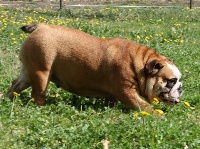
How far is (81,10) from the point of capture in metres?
23.2

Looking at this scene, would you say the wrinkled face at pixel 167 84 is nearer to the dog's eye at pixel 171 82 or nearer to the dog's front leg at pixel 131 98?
the dog's eye at pixel 171 82

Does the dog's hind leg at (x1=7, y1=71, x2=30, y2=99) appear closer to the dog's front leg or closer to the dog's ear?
the dog's front leg

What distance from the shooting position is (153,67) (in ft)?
25.6

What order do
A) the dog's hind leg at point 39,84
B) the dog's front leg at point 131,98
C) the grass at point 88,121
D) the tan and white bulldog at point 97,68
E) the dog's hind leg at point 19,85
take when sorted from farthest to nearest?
1. the dog's hind leg at point 19,85
2. the dog's hind leg at point 39,84
3. the tan and white bulldog at point 97,68
4. the dog's front leg at point 131,98
5. the grass at point 88,121

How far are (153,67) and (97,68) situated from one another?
0.82m

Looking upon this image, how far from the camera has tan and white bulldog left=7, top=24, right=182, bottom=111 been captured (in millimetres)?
7879

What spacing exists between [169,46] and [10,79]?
16.2 feet

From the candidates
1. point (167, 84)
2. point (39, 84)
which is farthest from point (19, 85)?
point (167, 84)

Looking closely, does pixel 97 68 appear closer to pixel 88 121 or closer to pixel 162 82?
pixel 162 82

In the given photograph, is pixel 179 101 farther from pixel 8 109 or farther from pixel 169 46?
pixel 169 46

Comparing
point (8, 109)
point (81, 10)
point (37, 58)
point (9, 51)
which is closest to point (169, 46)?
point (9, 51)

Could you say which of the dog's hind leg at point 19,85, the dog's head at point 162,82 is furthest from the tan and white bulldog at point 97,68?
the dog's hind leg at point 19,85

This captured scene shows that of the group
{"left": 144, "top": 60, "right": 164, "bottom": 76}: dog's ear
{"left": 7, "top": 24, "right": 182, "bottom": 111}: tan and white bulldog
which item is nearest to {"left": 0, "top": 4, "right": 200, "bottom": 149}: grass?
{"left": 7, "top": 24, "right": 182, "bottom": 111}: tan and white bulldog

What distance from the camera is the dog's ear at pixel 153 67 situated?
7793mm
